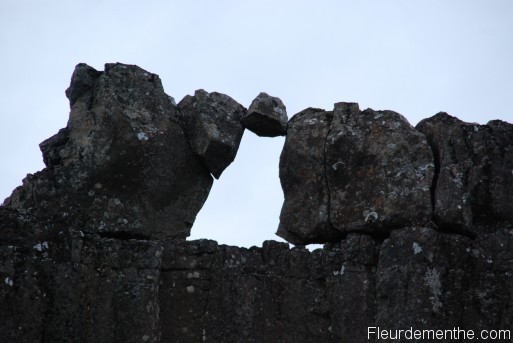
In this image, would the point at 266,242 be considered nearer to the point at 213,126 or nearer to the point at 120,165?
the point at 213,126

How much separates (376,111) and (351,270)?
2.10m

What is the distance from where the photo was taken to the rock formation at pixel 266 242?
12.0m

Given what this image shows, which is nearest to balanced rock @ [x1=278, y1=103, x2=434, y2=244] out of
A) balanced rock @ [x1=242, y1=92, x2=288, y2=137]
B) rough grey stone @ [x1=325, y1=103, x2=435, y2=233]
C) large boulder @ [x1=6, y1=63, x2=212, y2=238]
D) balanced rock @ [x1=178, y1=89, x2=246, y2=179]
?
rough grey stone @ [x1=325, y1=103, x2=435, y2=233]

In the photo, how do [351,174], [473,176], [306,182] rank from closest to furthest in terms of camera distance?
[473,176] → [351,174] → [306,182]

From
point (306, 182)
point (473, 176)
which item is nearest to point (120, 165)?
point (306, 182)

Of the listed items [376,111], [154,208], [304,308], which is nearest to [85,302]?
[154,208]

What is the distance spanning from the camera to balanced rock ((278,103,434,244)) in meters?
12.7

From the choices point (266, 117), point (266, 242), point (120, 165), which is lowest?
point (266, 242)

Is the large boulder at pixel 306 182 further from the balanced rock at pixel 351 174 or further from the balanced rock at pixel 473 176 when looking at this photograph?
the balanced rock at pixel 473 176

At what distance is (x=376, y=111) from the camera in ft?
43.6

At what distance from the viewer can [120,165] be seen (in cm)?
1295

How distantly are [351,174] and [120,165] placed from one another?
2.84 meters

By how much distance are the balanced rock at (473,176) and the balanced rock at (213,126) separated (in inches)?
103


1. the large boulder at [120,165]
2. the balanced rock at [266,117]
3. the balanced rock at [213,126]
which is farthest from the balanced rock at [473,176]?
the large boulder at [120,165]
